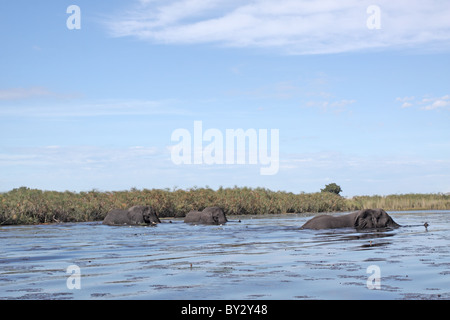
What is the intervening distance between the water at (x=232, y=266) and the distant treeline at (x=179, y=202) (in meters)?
14.0

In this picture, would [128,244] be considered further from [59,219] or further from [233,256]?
[59,219]

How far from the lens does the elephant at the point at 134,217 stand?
36.6 m

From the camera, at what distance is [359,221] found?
28.0m

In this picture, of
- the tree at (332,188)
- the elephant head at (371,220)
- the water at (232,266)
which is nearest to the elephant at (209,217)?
the water at (232,266)

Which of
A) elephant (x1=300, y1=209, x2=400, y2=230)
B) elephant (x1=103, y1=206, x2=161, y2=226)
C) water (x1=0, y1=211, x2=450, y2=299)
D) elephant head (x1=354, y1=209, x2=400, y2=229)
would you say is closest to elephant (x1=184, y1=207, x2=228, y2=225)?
elephant (x1=103, y1=206, x2=161, y2=226)

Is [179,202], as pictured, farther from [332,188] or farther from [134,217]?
[332,188]

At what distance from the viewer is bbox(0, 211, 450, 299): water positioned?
11.4 meters

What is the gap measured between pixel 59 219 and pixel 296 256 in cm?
2712

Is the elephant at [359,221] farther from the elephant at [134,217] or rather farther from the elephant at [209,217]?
the elephant at [134,217]

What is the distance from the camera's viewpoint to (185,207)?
52.1 meters

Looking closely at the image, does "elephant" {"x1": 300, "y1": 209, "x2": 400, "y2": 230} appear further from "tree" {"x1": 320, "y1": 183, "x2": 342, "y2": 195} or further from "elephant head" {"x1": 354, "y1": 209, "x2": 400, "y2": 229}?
"tree" {"x1": 320, "y1": 183, "x2": 342, "y2": 195}

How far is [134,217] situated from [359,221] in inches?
584
